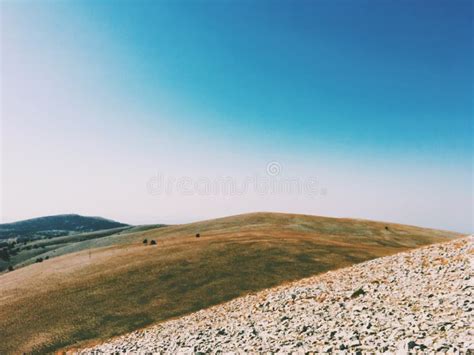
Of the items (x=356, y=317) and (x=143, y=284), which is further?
(x=143, y=284)

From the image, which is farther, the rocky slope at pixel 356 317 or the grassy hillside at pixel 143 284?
the grassy hillside at pixel 143 284

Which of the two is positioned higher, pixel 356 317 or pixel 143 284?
pixel 356 317

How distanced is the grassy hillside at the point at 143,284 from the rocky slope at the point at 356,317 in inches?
233

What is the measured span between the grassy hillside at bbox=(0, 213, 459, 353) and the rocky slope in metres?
5.91

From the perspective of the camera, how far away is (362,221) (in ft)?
374

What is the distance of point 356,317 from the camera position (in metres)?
20.1

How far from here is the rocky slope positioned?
616 inches

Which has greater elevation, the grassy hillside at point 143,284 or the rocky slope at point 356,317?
the rocky slope at point 356,317

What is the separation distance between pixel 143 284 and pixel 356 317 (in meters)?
34.7

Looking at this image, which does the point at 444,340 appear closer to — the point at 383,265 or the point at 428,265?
the point at 428,265

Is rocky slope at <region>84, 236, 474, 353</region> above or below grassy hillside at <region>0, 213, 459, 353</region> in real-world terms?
above

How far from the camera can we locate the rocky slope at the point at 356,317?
51.3 ft

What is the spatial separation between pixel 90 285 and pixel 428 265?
44469 millimetres

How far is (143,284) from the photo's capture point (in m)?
47.3
